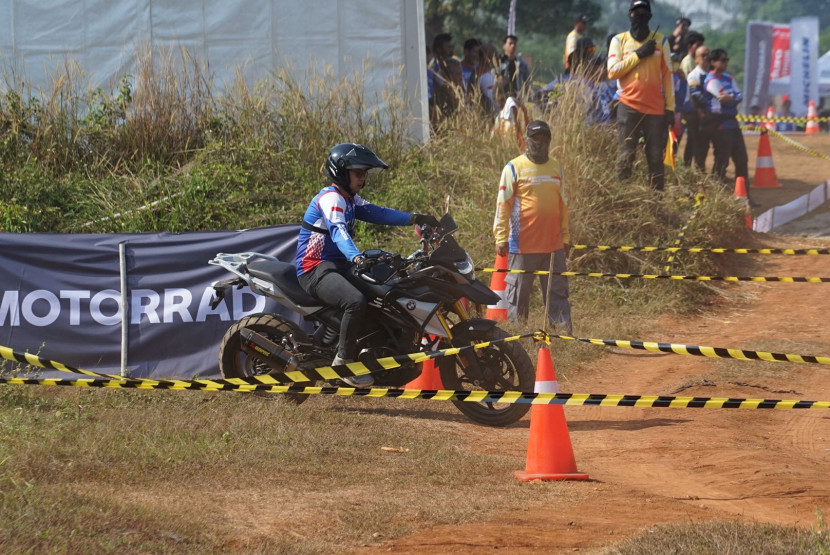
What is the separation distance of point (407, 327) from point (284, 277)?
104 cm

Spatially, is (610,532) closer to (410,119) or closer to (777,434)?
(777,434)

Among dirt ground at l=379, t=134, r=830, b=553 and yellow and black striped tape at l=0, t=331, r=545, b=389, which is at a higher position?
yellow and black striped tape at l=0, t=331, r=545, b=389

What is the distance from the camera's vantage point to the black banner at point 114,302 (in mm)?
9477

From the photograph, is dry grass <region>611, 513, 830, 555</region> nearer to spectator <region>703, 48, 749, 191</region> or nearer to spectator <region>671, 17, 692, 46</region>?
spectator <region>703, 48, 749, 191</region>

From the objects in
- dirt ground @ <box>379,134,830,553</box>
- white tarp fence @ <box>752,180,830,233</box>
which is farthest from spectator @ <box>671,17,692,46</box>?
dirt ground @ <box>379,134,830,553</box>

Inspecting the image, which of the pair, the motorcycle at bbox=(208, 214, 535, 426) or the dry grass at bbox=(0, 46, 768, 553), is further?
the motorcycle at bbox=(208, 214, 535, 426)

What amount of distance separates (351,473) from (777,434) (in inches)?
138

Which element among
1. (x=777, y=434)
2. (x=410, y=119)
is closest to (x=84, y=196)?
(x=410, y=119)

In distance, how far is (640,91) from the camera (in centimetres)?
1438

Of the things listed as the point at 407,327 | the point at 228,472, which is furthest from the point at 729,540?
the point at 407,327

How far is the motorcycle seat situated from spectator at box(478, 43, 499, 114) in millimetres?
7827

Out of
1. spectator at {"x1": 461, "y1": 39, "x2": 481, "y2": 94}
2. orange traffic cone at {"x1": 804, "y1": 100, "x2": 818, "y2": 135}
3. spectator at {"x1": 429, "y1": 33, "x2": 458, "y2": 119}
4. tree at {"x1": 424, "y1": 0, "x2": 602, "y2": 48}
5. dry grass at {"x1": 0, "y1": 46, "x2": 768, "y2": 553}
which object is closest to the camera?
dry grass at {"x1": 0, "y1": 46, "x2": 768, "y2": 553}

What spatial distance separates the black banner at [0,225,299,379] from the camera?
9477mm

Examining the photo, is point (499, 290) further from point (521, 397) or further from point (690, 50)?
point (690, 50)
